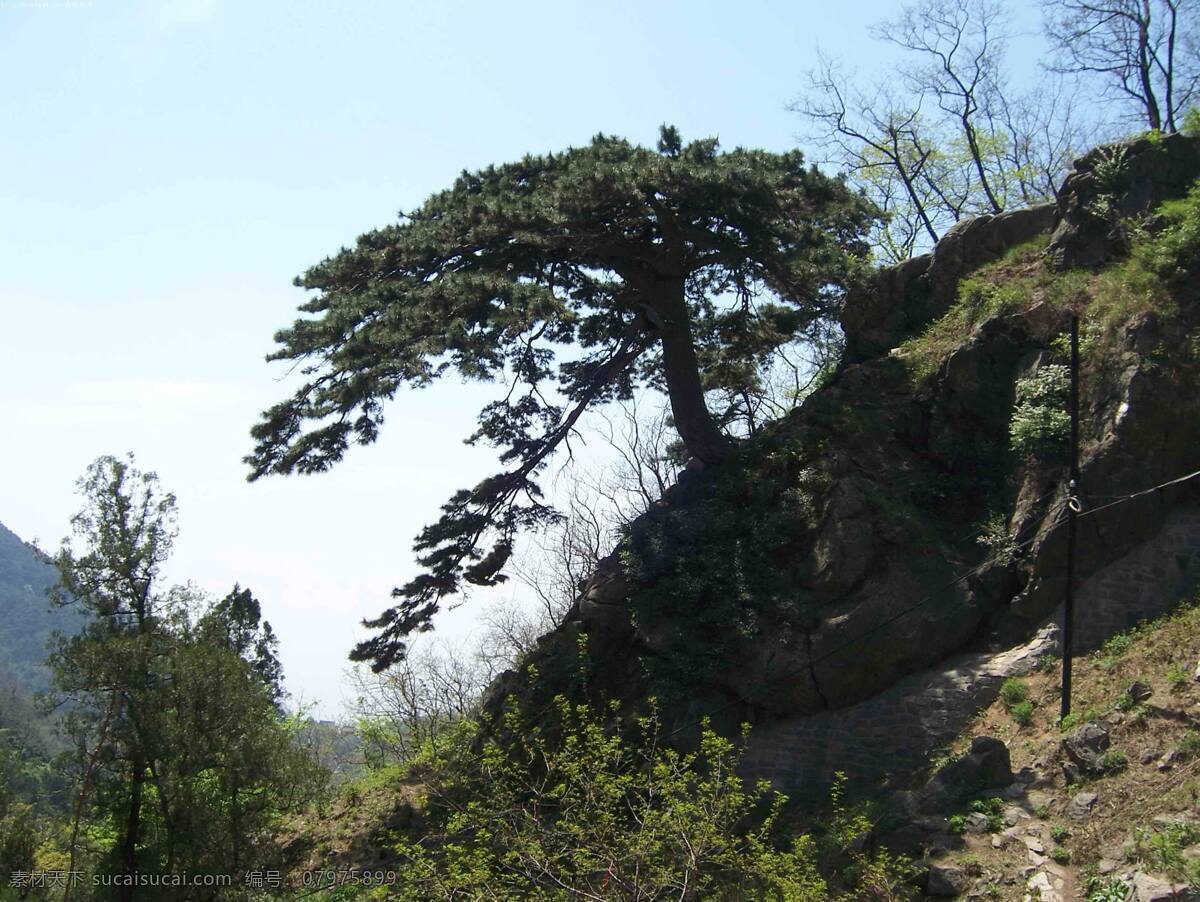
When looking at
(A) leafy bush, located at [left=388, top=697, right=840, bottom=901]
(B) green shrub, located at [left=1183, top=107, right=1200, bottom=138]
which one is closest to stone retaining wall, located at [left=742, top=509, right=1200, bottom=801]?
(A) leafy bush, located at [left=388, top=697, right=840, bottom=901]

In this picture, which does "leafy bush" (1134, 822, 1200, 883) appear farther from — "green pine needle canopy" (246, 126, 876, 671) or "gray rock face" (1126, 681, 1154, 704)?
"green pine needle canopy" (246, 126, 876, 671)

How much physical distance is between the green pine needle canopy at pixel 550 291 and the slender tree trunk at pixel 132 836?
3368 mm

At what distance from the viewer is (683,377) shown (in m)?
18.1

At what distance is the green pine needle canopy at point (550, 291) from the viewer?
14539mm

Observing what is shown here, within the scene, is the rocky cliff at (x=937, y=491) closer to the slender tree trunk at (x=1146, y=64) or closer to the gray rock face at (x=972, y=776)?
the gray rock face at (x=972, y=776)

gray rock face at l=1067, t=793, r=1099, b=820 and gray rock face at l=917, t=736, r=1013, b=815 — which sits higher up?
gray rock face at l=917, t=736, r=1013, b=815

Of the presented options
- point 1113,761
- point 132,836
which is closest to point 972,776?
point 1113,761

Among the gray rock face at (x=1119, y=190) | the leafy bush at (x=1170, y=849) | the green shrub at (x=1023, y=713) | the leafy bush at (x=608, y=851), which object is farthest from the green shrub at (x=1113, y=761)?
the gray rock face at (x=1119, y=190)

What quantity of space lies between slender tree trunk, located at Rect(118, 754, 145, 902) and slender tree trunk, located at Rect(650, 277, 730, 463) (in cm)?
1009

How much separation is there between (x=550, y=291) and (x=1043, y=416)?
733cm

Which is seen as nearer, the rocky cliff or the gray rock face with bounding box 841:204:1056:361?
the rocky cliff

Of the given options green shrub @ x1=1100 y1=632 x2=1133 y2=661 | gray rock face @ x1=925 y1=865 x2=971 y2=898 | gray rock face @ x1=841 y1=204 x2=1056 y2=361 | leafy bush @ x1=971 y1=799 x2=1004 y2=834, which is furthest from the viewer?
gray rock face @ x1=841 y1=204 x2=1056 y2=361

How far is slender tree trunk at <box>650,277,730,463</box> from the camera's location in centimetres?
1769

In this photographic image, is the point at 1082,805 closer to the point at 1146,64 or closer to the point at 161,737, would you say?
the point at 161,737
